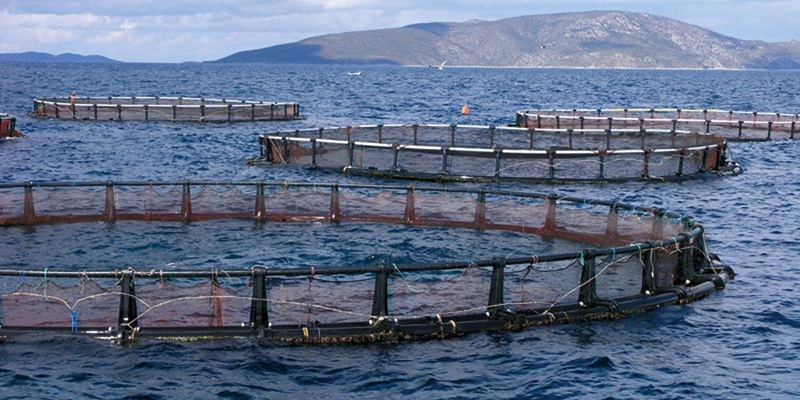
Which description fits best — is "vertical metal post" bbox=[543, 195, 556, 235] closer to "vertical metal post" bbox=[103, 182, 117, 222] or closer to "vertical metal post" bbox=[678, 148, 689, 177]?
"vertical metal post" bbox=[103, 182, 117, 222]

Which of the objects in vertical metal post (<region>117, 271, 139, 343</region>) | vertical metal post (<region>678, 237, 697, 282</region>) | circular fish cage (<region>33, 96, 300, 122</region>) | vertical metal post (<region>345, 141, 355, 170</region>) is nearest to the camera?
vertical metal post (<region>117, 271, 139, 343</region>)

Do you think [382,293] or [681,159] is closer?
[382,293]

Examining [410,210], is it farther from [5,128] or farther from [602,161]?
[5,128]

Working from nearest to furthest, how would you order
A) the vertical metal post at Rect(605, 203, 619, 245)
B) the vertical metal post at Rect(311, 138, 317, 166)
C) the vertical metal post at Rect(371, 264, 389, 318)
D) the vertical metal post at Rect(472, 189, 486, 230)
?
1. the vertical metal post at Rect(371, 264, 389, 318)
2. the vertical metal post at Rect(605, 203, 619, 245)
3. the vertical metal post at Rect(472, 189, 486, 230)
4. the vertical metal post at Rect(311, 138, 317, 166)

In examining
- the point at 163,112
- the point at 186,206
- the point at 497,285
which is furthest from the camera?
the point at 163,112

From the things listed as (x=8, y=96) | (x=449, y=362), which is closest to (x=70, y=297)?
(x=449, y=362)

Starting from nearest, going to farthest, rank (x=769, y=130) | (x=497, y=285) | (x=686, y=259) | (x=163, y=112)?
1. (x=497, y=285)
2. (x=686, y=259)
3. (x=769, y=130)
4. (x=163, y=112)

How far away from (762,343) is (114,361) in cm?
1286

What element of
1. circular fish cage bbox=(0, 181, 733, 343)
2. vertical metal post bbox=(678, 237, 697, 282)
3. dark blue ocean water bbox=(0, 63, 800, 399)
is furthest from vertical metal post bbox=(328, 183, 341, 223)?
vertical metal post bbox=(678, 237, 697, 282)

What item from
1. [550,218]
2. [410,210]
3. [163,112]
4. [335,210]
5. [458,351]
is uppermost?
[163,112]

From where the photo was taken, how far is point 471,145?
50719 millimetres

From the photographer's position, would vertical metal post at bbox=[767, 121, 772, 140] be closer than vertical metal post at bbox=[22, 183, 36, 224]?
No

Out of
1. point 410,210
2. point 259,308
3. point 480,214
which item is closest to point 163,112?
point 410,210

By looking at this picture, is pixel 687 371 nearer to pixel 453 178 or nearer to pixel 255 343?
pixel 255 343
